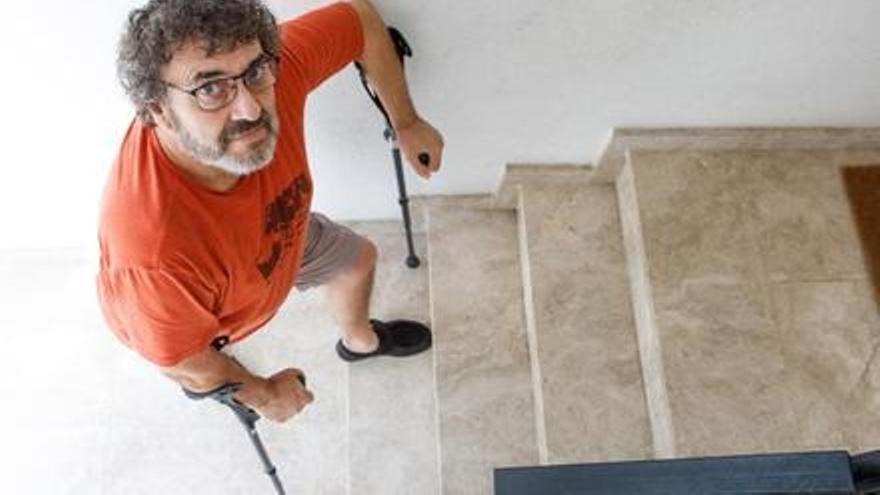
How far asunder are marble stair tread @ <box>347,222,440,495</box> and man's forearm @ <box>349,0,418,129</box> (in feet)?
2.37

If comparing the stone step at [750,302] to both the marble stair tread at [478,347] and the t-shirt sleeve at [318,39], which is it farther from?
the t-shirt sleeve at [318,39]

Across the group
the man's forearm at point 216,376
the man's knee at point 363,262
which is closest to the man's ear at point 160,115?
the man's forearm at point 216,376

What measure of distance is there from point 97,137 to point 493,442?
1.13 m

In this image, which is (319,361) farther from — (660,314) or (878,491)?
(878,491)

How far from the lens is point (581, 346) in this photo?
6.73 ft

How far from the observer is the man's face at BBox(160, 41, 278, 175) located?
1.16 m

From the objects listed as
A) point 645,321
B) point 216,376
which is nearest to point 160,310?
point 216,376

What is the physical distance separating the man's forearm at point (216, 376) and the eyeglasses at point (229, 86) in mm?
446

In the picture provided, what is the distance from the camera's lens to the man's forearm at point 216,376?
144 centimetres

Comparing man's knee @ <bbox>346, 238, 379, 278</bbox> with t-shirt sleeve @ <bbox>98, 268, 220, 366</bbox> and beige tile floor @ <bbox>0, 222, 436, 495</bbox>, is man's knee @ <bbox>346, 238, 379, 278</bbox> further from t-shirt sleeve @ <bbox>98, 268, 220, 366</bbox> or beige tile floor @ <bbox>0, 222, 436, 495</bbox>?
t-shirt sleeve @ <bbox>98, 268, 220, 366</bbox>

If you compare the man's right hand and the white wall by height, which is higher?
the white wall

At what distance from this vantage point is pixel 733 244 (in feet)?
6.52

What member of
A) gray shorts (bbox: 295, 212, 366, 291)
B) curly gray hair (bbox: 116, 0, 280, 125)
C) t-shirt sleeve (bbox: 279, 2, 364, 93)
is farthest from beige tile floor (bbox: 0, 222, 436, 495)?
curly gray hair (bbox: 116, 0, 280, 125)

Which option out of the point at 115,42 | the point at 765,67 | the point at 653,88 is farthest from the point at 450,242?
the point at 115,42
